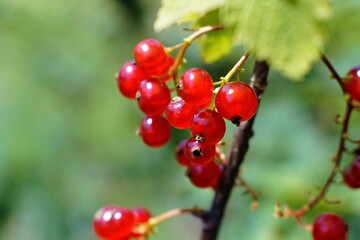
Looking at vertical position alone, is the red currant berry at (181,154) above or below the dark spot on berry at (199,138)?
below

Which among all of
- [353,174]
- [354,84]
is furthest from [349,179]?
[354,84]

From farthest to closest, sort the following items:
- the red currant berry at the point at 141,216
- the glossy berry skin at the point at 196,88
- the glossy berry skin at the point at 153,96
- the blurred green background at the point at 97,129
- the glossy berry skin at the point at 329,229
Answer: the blurred green background at the point at 97,129, the red currant berry at the point at 141,216, the glossy berry skin at the point at 329,229, the glossy berry skin at the point at 153,96, the glossy berry skin at the point at 196,88

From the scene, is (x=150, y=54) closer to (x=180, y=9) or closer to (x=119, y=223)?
(x=180, y=9)

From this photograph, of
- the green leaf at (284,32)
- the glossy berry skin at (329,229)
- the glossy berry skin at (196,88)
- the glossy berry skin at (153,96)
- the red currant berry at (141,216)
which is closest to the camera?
the green leaf at (284,32)

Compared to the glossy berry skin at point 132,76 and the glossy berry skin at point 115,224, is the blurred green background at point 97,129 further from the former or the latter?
the glossy berry skin at point 132,76

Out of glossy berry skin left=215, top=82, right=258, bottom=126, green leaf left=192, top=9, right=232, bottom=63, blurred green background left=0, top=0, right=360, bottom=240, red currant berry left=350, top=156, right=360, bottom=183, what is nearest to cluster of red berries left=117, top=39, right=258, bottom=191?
glossy berry skin left=215, top=82, right=258, bottom=126

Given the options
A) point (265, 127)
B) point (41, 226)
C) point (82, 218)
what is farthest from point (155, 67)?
point (82, 218)

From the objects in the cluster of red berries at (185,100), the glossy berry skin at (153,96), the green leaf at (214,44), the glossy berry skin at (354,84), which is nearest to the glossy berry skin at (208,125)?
the cluster of red berries at (185,100)
